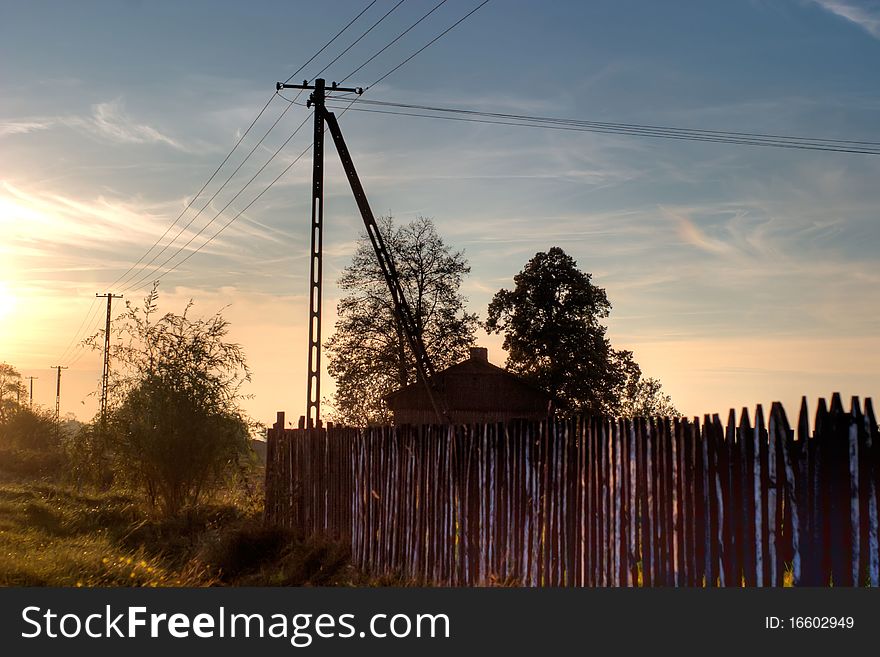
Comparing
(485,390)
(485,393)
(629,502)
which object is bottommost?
(629,502)

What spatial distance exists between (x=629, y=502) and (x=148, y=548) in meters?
10.8

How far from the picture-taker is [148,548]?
1650 centimetres

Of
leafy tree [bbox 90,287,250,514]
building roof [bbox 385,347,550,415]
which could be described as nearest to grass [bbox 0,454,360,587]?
leafy tree [bbox 90,287,250,514]

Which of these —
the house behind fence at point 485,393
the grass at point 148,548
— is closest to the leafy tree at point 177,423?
the grass at point 148,548

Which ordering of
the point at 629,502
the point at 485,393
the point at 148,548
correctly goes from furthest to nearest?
the point at 485,393
the point at 148,548
the point at 629,502

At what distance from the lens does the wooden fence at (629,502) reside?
670 cm

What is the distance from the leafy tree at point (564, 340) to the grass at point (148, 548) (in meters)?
23.7

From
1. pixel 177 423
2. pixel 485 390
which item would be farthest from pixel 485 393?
pixel 177 423

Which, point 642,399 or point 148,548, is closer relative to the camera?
point 148,548

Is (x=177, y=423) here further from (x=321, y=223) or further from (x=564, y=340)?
(x=564, y=340)

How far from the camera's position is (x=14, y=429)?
180ft

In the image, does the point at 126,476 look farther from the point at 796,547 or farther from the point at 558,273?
the point at 558,273

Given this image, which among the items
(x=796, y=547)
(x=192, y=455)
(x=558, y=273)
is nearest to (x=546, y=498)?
(x=796, y=547)

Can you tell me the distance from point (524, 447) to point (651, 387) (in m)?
36.8
